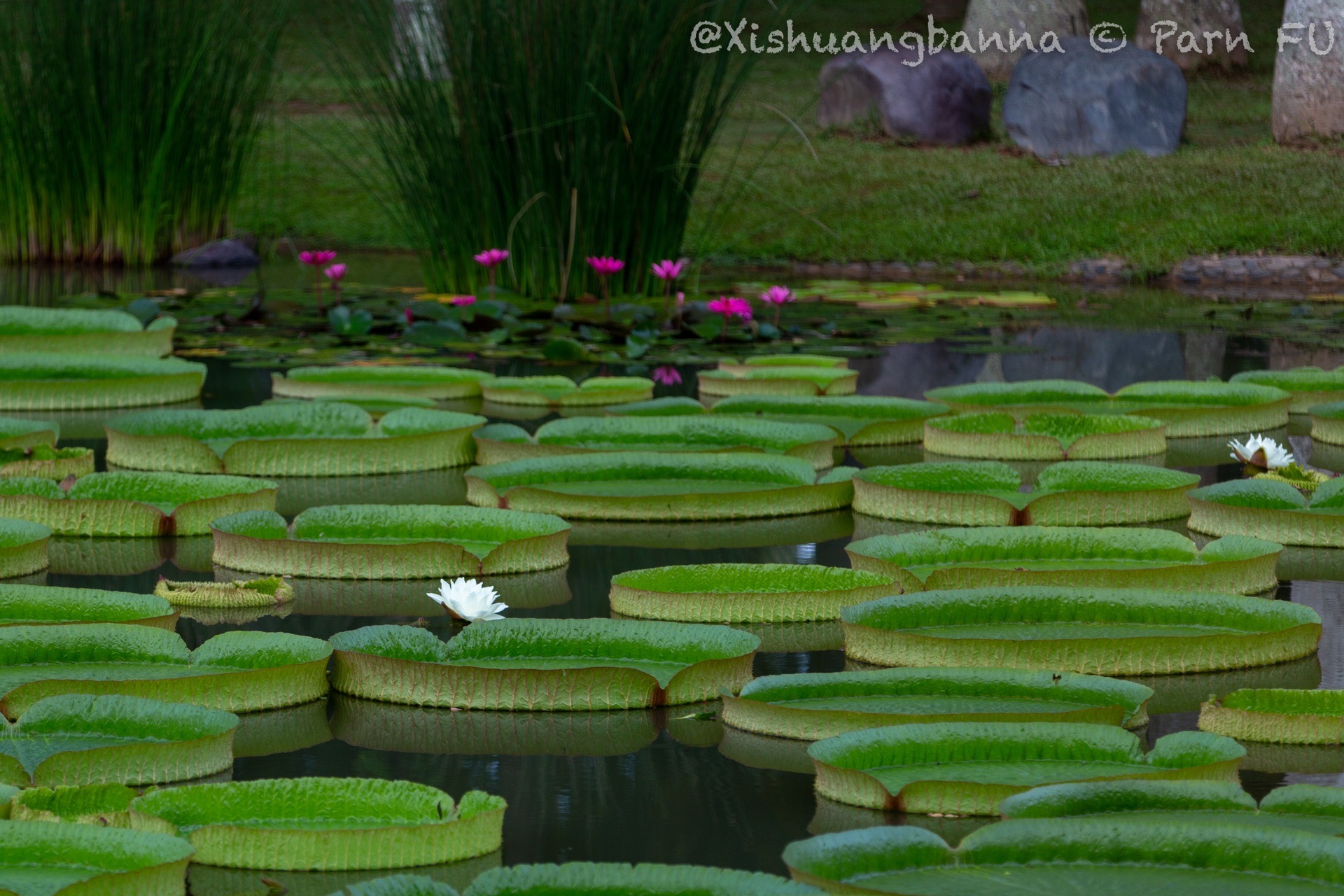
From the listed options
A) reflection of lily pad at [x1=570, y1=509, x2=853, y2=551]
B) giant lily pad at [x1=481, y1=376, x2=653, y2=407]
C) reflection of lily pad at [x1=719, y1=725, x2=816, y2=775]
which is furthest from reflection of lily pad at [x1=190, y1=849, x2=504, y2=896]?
giant lily pad at [x1=481, y1=376, x2=653, y2=407]

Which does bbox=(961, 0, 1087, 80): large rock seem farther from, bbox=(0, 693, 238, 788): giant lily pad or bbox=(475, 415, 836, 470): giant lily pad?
bbox=(0, 693, 238, 788): giant lily pad

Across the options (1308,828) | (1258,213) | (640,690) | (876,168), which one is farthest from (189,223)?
(1308,828)

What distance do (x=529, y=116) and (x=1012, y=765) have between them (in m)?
4.37

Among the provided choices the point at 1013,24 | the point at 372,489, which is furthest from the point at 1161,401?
→ the point at 1013,24

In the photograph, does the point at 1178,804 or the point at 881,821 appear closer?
the point at 1178,804

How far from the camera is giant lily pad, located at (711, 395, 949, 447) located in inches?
150

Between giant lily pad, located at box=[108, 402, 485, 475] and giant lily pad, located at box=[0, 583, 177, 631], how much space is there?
1151mm

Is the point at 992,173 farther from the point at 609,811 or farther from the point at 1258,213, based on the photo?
the point at 609,811

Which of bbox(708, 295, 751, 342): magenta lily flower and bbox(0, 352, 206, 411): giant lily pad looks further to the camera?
bbox(708, 295, 751, 342): magenta lily flower

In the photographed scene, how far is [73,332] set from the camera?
4.89 m

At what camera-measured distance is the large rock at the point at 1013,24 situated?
15.1 meters

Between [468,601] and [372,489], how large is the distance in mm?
1193

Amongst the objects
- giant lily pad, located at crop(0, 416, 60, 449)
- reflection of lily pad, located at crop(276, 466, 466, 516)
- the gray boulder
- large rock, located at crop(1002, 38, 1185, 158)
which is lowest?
reflection of lily pad, located at crop(276, 466, 466, 516)

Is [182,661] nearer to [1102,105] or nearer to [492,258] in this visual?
[492,258]
